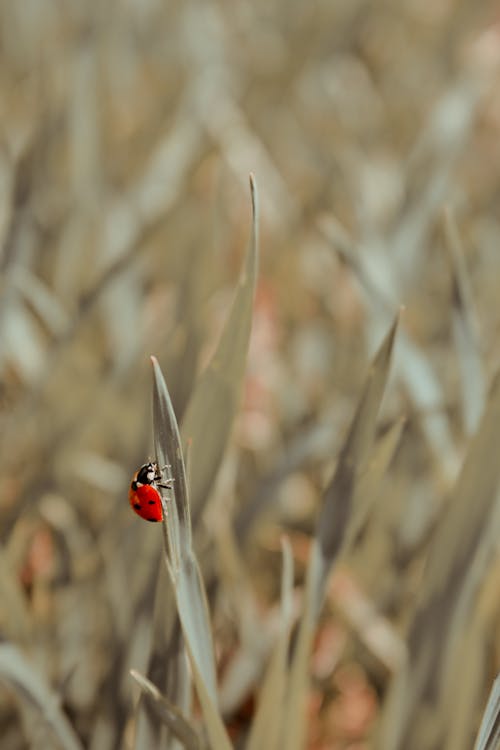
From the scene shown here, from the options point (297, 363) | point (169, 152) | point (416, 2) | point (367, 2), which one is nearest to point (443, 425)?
point (297, 363)

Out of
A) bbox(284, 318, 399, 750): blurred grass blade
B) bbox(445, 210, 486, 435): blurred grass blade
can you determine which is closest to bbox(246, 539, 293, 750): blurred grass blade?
bbox(284, 318, 399, 750): blurred grass blade

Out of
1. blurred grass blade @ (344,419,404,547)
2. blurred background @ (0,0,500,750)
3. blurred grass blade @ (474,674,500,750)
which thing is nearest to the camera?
blurred grass blade @ (474,674,500,750)

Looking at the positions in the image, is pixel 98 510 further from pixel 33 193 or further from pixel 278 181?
pixel 278 181

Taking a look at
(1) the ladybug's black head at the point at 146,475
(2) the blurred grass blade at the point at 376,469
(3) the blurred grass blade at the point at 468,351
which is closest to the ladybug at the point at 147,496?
(1) the ladybug's black head at the point at 146,475

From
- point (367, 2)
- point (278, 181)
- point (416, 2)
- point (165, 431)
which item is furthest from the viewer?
point (416, 2)

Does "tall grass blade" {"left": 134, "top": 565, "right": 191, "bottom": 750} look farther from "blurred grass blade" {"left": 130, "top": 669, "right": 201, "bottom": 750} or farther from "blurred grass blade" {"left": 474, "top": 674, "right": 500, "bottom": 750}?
"blurred grass blade" {"left": 474, "top": 674, "right": 500, "bottom": 750}

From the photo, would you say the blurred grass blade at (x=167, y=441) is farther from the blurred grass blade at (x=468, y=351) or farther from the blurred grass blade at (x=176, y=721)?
the blurred grass blade at (x=468, y=351)
